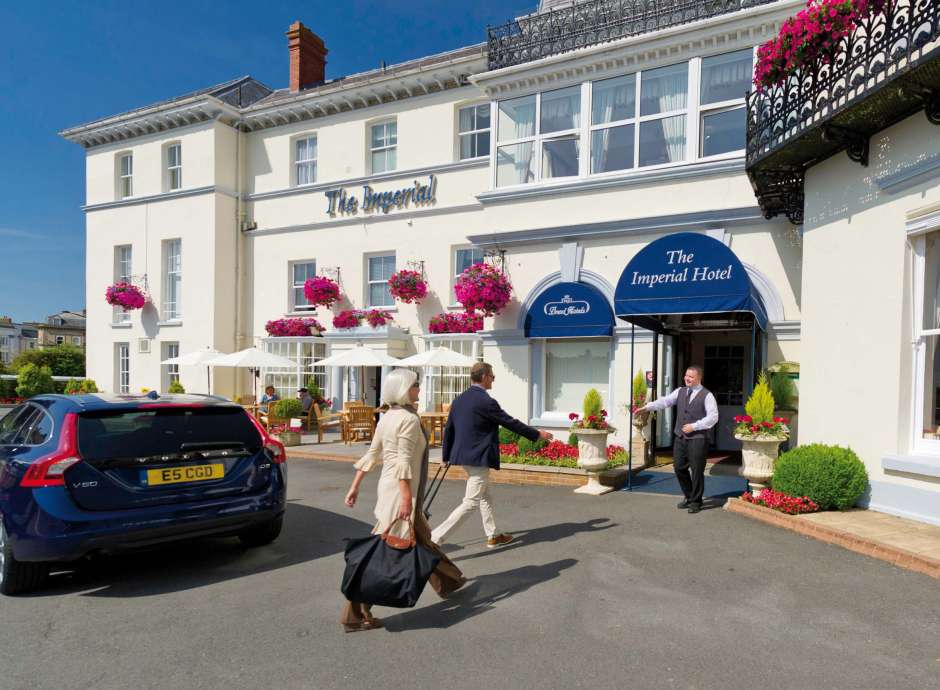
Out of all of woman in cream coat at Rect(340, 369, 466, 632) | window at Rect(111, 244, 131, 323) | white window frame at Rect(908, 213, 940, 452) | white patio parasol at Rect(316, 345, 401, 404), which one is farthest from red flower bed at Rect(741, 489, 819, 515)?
window at Rect(111, 244, 131, 323)

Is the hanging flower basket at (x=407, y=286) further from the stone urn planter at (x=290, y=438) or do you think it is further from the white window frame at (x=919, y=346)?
the white window frame at (x=919, y=346)

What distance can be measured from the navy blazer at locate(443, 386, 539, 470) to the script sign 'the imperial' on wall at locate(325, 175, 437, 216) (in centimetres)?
1181

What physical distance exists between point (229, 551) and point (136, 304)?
1717 cm

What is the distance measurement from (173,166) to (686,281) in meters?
18.4

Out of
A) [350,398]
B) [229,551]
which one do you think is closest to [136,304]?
[350,398]

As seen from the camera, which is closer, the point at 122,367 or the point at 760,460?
the point at 760,460

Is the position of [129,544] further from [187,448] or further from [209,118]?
[209,118]

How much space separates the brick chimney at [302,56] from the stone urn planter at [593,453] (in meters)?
17.1

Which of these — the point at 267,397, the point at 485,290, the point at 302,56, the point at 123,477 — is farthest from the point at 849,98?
the point at 302,56

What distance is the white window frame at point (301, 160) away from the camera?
19.1 metres

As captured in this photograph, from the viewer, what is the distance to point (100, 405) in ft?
17.2

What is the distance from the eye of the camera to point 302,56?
20.7 metres

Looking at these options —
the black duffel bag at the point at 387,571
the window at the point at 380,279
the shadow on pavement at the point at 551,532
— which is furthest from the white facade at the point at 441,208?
the black duffel bag at the point at 387,571

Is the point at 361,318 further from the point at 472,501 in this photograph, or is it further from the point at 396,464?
the point at 396,464
